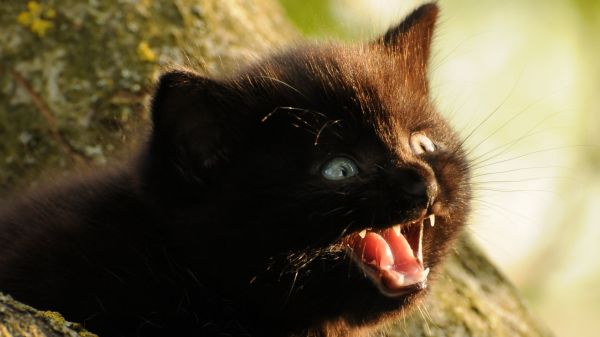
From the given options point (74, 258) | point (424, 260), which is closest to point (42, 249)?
point (74, 258)

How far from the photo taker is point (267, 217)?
3.14 metres

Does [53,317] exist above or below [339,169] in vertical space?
below

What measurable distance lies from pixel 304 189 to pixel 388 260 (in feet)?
1.40

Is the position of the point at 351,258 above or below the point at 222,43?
below

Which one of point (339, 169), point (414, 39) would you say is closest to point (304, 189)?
point (339, 169)

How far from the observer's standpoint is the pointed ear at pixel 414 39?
3891 millimetres

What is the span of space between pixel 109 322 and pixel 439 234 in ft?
4.48

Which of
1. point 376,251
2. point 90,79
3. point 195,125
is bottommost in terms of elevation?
point 376,251

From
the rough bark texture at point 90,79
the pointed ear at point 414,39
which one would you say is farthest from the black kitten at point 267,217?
the rough bark texture at point 90,79

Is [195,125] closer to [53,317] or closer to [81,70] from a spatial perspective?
[53,317]

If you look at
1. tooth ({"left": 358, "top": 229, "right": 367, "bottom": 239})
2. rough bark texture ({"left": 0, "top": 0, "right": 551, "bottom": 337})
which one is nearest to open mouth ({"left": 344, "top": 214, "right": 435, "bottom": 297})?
tooth ({"left": 358, "top": 229, "right": 367, "bottom": 239})

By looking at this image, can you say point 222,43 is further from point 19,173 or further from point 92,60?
point 19,173

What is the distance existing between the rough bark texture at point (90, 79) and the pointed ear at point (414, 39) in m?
0.74

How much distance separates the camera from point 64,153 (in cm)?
442
